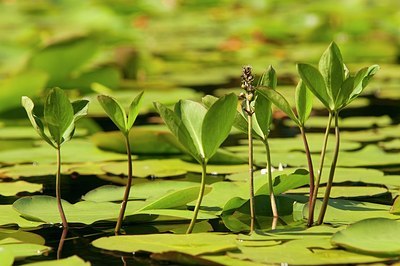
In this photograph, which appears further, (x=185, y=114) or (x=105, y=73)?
(x=105, y=73)

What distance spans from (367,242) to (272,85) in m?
0.25

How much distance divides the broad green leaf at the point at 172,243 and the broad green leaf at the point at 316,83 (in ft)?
0.64

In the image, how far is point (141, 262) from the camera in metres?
1.12

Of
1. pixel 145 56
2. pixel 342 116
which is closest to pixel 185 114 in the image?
pixel 342 116

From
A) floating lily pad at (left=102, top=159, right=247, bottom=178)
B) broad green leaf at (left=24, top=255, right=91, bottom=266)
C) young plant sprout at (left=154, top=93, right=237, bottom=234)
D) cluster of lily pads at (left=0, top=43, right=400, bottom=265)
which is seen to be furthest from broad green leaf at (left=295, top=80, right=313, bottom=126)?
floating lily pad at (left=102, top=159, right=247, bottom=178)

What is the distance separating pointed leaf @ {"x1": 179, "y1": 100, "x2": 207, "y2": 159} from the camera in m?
1.20

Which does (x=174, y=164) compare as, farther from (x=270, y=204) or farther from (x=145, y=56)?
(x=145, y=56)

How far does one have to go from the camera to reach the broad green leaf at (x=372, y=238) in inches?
42.4

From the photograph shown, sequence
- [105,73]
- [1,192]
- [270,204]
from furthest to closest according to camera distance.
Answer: [105,73]
[1,192]
[270,204]

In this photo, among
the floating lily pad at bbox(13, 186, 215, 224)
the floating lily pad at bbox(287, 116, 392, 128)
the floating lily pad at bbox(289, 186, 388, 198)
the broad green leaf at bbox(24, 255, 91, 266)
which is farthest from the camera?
the floating lily pad at bbox(287, 116, 392, 128)

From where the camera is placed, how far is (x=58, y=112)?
123 cm

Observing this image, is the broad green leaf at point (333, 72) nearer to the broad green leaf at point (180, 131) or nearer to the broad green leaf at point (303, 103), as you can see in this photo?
the broad green leaf at point (303, 103)

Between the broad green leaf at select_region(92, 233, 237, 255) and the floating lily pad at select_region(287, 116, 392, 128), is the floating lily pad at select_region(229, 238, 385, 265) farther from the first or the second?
the floating lily pad at select_region(287, 116, 392, 128)

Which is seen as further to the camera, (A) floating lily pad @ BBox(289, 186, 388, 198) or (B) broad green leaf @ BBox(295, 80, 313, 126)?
(A) floating lily pad @ BBox(289, 186, 388, 198)
